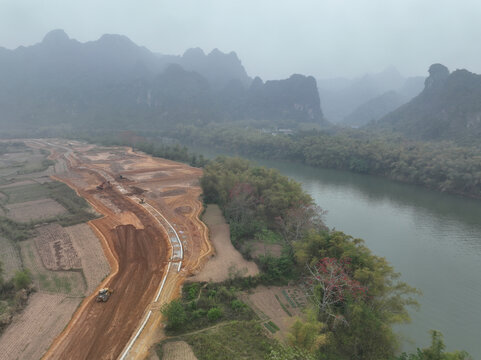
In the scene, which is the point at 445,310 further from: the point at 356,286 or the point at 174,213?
the point at 174,213

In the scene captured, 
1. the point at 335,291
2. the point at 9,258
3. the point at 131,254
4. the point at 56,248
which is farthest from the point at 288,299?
the point at 9,258

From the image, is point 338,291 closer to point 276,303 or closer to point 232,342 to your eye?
point 276,303

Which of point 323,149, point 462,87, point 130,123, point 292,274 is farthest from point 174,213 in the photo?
point 130,123

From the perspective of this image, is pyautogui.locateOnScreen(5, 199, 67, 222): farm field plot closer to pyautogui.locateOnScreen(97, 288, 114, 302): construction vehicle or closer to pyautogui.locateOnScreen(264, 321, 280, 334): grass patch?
pyautogui.locateOnScreen(97, 288, 114, 302): construction vehicle

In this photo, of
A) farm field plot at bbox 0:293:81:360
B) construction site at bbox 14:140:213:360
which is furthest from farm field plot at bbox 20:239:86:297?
construction site at bbox 14:140:213:360

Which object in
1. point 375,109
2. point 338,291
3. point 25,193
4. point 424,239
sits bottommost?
point 25,193

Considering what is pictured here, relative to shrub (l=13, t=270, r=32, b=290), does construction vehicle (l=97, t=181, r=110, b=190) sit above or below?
above

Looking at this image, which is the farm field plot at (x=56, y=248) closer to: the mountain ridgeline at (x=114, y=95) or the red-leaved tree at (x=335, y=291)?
the red-leaved tree at (x=335, y=291)
